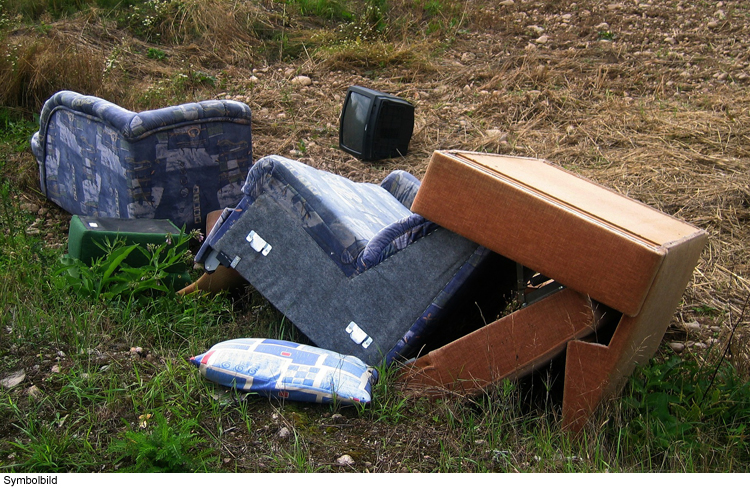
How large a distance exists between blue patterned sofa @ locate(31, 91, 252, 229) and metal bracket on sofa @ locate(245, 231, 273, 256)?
0.80 m

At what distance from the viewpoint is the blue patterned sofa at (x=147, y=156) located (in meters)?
3.45

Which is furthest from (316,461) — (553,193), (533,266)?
(553,193)

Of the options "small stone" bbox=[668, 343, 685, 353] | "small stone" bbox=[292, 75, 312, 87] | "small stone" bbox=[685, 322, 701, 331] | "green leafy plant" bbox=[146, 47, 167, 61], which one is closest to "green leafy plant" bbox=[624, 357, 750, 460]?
"small stone" bbox=[668, 343, 685, 353]

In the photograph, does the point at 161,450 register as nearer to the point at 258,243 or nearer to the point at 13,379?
the point at 13,379

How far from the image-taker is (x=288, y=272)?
100 inches

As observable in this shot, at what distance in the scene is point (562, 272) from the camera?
1946mm

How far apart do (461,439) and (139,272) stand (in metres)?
1.51

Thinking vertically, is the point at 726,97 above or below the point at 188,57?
above

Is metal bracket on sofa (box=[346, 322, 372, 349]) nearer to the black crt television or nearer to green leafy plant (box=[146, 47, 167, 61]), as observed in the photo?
the black crt television

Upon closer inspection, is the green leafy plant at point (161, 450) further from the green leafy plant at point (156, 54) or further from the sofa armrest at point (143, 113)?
the green leafy plant at point (156, 54)

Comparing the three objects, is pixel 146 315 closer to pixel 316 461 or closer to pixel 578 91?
pixel 316 461

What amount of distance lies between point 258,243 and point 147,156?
1.24m

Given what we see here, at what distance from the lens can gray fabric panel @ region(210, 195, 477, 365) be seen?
2258 millimetres

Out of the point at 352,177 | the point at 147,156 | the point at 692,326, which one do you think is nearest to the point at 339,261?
the point at 147,156
